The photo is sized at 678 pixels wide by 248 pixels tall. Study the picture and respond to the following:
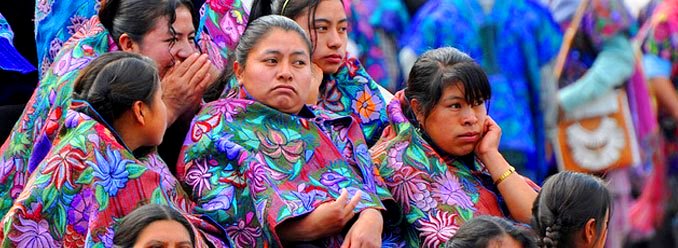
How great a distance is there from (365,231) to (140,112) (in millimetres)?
765

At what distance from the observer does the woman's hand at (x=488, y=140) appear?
21.6ft

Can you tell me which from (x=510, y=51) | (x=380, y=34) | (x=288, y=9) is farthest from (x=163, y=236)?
(x=380, y=34)

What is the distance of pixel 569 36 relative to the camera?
29.0ft

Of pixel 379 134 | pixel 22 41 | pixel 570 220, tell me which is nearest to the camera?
pixel 570 220

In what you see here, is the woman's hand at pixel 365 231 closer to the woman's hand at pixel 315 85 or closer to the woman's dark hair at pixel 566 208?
the woman's dark hair at pixel 566 208

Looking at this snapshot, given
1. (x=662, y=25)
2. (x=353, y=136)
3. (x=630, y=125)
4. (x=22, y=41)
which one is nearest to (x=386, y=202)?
(x=353, y=136)

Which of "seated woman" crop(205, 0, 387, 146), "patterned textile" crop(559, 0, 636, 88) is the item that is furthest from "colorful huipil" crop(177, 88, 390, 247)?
"patterned textile" crop(559, 0, 636, 88)

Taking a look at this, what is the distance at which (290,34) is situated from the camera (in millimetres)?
6375

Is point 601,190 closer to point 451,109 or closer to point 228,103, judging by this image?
point 451,109

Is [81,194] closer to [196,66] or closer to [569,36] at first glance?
[196,66]

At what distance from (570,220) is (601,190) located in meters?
0.18

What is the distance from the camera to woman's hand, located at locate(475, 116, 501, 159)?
21.6 ft

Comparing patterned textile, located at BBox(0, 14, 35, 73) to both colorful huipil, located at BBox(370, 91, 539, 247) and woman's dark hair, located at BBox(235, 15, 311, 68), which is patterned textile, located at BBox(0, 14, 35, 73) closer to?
woman's dark hair, located at BBox(235, 15, 311, 68)

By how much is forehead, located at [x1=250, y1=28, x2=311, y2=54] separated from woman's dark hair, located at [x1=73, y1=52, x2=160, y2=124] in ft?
1.64
